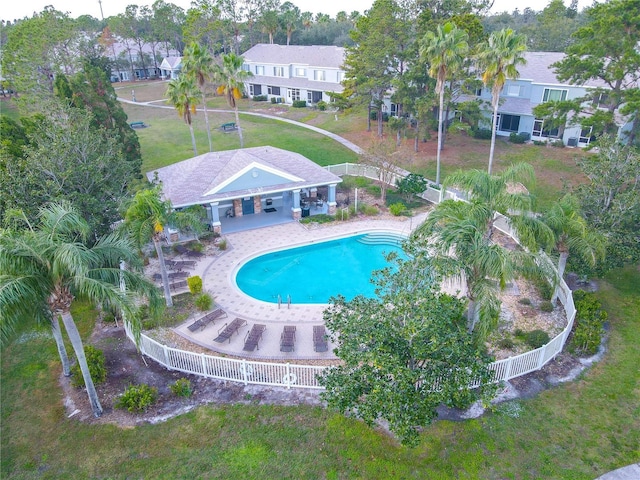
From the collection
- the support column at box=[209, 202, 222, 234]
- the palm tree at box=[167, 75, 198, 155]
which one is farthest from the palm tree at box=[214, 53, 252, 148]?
the support column at box=[209, 202, 222, 234]

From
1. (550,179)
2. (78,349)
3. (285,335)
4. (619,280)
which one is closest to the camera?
(78,349)

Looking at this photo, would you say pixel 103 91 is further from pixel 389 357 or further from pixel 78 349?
pixel 389 357

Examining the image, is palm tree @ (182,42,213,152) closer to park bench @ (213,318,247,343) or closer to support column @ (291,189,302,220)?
support column @ (291,189,302,220)

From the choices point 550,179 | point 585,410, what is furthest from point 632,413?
point 550,179

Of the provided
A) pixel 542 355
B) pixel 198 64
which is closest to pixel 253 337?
pixel 542 355

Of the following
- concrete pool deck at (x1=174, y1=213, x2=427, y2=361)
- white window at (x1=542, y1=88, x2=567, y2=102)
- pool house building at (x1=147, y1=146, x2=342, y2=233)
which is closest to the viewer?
concrete pool deck at (x1=174, y1=213, x2=427, y2=361)

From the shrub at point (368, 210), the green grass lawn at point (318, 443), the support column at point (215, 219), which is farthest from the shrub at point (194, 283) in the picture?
the shrub at point (368, 210)

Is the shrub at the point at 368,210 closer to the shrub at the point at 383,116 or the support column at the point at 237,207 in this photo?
the support column at the point at 237,207
